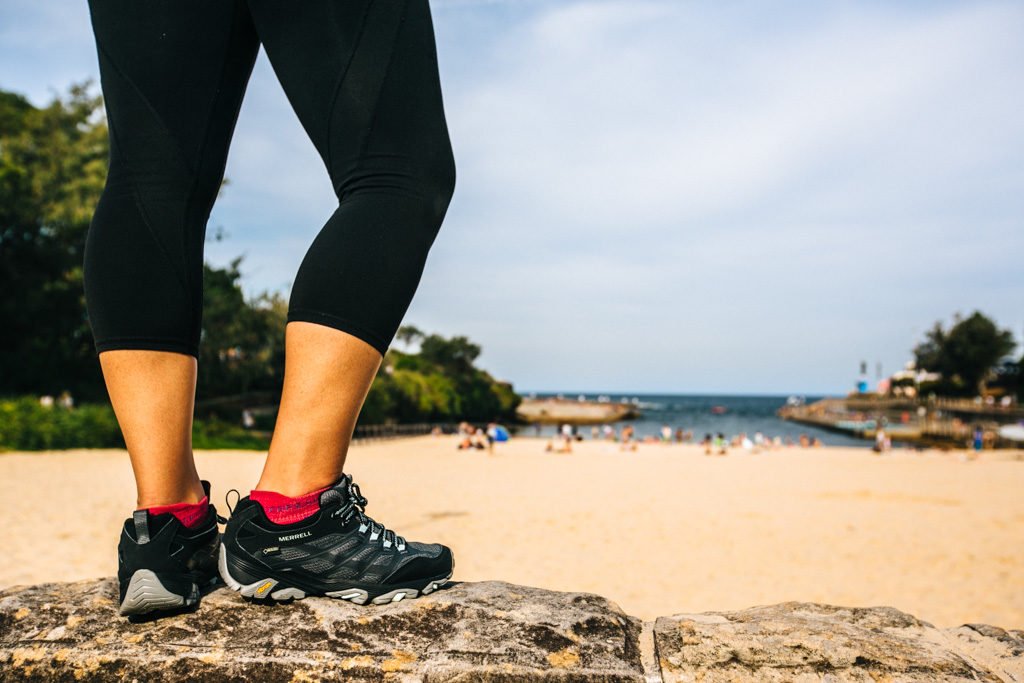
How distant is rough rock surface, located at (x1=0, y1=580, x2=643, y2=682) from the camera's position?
1036 mm

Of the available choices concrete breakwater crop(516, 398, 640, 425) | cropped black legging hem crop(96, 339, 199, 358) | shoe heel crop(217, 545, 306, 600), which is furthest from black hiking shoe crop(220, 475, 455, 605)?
concrete breakwater crop(516, 398, 640, 425)

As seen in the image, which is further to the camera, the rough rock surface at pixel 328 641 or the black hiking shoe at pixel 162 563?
the black hiking shoe at pixel 162 563

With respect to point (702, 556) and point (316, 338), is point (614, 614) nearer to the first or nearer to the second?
point (316, 338)

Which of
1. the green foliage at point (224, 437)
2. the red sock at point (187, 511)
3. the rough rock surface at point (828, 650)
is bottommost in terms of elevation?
the green foliage at point (224, 437)

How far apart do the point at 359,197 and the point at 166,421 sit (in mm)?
551

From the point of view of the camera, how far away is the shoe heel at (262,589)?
1.24m

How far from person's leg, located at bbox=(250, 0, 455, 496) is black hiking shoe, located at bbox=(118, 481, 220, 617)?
0.74 feet

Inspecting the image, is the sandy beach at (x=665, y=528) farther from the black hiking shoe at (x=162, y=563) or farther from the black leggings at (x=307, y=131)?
the black leggings at (x=307, y=131)

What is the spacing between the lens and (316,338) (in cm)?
115

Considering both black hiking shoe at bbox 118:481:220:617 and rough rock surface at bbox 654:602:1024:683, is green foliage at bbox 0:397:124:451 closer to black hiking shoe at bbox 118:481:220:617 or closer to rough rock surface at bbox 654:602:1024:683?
black hiking shoe at bbox 118:481:220:617

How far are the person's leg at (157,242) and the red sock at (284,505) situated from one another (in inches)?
7.6

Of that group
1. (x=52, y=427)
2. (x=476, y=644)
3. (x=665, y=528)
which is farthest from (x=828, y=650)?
(x=52, y=427)

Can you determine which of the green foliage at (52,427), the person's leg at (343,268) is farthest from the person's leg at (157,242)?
the green foliage at (52,427)

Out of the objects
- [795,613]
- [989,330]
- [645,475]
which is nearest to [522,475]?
[645,475]
